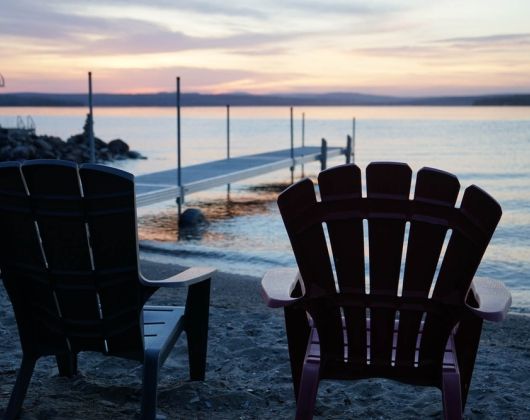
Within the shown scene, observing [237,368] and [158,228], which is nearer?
[237,368]

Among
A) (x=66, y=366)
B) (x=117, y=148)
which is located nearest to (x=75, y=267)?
(x=66, y=366)

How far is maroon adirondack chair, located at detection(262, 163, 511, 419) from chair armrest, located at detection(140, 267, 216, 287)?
367 mm

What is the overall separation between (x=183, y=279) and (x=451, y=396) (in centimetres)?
108

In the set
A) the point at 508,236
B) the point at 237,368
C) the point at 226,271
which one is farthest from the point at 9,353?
the point at 508,236

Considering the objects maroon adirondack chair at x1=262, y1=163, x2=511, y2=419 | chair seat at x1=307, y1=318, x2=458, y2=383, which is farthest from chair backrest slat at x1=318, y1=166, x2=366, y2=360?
chair seat at x1=307, y1=318, x2=458, y2=383

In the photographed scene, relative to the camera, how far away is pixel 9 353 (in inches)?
154

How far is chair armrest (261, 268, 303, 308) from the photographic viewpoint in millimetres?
2410

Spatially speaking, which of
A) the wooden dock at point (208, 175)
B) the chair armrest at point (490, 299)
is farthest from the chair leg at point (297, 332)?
the wooden dock at point (208, 175)

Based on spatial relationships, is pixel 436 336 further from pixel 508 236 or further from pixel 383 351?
pixel 508 236

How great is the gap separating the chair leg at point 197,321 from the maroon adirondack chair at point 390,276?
2.11ft

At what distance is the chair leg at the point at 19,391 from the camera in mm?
2779

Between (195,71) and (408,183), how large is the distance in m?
39.8

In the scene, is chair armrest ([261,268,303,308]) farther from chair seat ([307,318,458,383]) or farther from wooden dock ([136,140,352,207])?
wooden dock ([136,140,352,207])

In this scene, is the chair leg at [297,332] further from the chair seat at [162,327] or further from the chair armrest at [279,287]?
the chair seat at [162,327]
